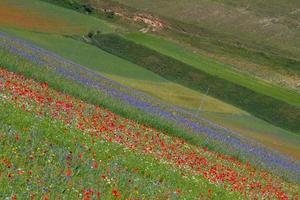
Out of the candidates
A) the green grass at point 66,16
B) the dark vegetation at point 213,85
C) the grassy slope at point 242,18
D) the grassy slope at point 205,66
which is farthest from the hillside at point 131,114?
the grassy slope at point 242,18

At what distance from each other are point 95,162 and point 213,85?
49.5 metres

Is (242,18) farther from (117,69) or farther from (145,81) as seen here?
(145,81)

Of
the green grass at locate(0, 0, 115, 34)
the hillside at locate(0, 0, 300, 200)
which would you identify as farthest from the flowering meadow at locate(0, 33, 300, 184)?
the green grass at locate(0, 0, 115, 34)

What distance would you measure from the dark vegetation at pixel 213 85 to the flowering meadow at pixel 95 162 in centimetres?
3477

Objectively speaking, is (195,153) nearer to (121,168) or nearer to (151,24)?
(121,168)

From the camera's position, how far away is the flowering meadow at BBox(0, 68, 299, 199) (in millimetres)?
10312

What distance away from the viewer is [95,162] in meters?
13.1

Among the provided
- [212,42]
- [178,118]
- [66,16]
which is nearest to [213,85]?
[66,16]

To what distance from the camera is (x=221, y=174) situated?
19.1 m

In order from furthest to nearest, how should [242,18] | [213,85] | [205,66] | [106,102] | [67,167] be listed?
→ [242,18], [205,66], [213,85], [106,102], [67,167]

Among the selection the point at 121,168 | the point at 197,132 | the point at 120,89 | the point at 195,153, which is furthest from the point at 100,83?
the point at 121,168

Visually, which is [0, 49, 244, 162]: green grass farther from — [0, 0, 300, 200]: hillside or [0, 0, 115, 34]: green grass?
[0, 0, 115, 34]: green grass

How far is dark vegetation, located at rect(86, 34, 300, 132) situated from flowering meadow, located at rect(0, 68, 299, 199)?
1369 inches

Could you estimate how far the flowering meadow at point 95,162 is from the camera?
10312mm
